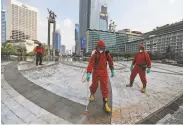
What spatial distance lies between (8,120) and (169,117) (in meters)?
3.45

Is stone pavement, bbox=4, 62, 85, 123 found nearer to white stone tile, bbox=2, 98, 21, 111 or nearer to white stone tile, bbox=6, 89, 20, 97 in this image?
white stone tile, bbox=6, 89, 20, 97

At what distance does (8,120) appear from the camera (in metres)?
3.21

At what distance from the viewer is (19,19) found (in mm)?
112250

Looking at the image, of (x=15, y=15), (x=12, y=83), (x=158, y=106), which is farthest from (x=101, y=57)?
(x=15, y=15)

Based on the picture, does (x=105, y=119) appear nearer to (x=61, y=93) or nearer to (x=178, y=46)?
(x=61, y=93)

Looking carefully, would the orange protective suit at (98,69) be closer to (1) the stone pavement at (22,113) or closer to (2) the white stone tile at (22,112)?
(1) the stone pavement at (22,113)

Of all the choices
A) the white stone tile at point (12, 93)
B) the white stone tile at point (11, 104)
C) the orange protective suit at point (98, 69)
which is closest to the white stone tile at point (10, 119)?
the white stone tile at point (11, 104)

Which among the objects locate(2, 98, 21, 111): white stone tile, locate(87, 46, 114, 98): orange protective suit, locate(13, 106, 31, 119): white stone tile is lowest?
locate(13, 106, 31, 119): white stone tile

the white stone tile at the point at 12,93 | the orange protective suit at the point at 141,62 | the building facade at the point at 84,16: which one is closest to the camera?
the white stone tile at the point at 12,93

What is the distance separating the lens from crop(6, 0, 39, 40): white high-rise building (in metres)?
107

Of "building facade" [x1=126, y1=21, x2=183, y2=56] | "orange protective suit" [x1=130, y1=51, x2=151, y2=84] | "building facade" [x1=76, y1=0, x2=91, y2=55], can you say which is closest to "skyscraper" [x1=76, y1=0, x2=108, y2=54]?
"building facade" [x1=76, y1=0, x2=91, y2=55]

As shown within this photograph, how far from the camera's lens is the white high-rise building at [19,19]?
352 ft

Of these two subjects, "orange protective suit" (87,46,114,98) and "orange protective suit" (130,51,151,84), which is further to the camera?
"orange protective suit" (130,51,151,84)

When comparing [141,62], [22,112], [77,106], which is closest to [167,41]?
[141,62]
